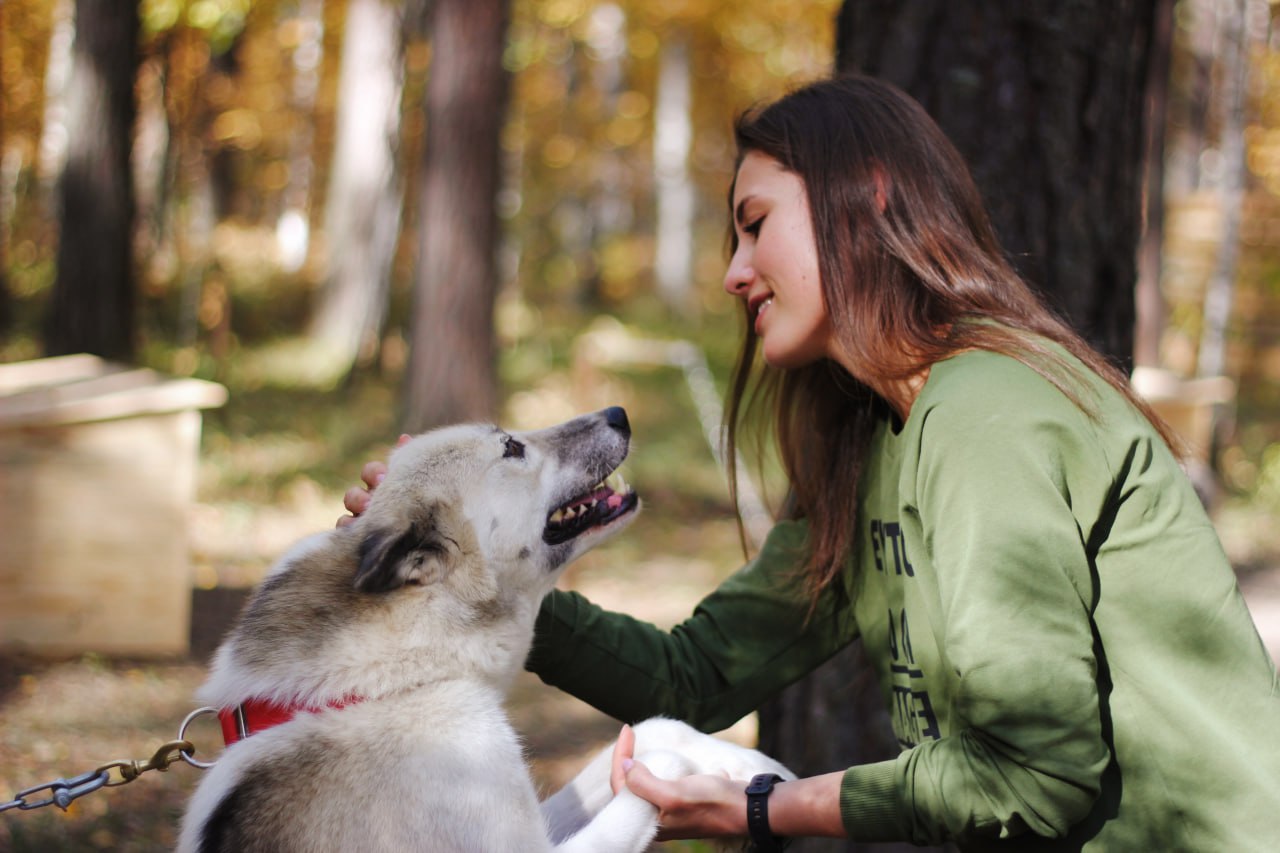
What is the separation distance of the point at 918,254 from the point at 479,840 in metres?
1.44

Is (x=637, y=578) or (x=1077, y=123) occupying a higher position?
(x=1077, y=123)

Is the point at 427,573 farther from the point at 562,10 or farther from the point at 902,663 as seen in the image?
the point at 562,10

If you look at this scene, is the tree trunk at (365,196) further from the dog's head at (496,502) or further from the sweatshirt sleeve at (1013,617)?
the sweatshirt sleeve at (1013,617)

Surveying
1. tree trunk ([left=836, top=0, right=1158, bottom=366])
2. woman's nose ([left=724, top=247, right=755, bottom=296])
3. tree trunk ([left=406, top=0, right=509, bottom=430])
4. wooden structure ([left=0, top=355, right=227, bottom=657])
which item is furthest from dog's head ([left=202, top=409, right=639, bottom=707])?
tree trunk ([left=406, top=0, right=509, bottom=430])

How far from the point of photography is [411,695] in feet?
7.81

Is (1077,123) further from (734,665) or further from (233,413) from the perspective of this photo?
(233,413)

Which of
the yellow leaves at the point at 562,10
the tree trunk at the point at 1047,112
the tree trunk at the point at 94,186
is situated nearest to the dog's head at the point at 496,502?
the tree trunk at the point at 1047,112

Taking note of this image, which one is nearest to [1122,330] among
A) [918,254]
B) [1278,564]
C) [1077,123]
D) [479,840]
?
[1077,123]

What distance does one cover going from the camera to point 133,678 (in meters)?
5.23

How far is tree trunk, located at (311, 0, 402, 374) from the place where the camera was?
1295cm

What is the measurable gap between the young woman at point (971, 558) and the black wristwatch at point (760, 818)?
0.05 feet

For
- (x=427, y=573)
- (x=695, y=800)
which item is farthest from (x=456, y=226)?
(x=695, y=800)

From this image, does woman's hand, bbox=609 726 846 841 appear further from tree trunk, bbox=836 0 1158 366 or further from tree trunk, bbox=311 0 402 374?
tree trunk, bbox=311 0 402 374

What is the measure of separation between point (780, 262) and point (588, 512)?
2.90 ft
